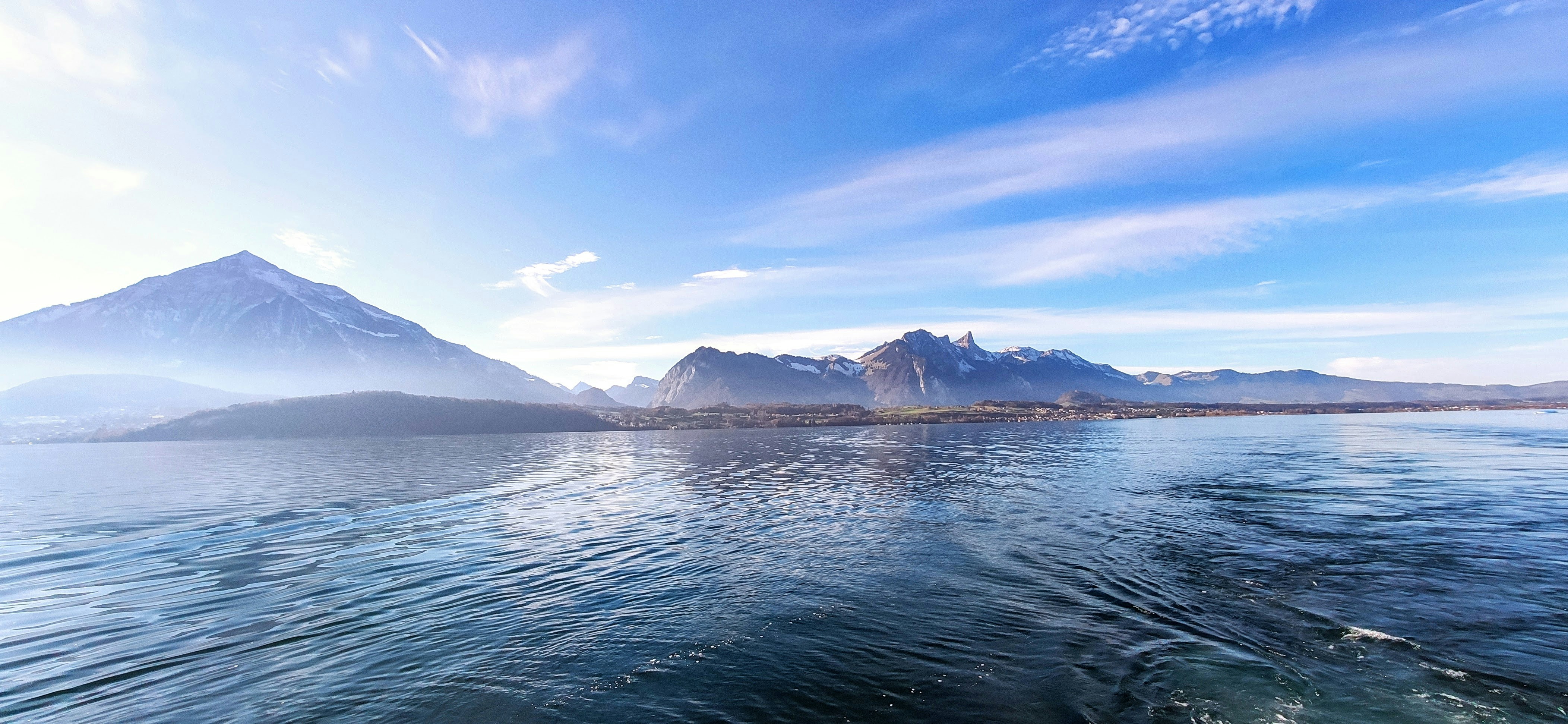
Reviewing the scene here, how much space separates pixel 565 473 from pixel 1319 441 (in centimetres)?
14410

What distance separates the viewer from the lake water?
47.2ft

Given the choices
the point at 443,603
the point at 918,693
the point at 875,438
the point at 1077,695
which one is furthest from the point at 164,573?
the point at 875,438

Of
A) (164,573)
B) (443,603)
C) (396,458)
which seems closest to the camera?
(443,603)

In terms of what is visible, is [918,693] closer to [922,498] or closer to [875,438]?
[922,498]

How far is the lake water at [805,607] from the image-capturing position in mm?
14383

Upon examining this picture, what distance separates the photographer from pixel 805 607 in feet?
70.5

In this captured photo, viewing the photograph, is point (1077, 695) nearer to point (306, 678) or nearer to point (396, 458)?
point (306, 678)

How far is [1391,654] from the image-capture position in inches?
632

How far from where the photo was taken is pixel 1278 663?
620 inches

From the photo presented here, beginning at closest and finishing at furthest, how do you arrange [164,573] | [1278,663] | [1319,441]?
[1278,663], [164,573], [1319,441]

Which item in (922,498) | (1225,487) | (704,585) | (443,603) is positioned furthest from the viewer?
(1225,487)

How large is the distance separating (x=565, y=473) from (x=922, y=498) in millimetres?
48617

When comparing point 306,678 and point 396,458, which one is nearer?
point 306,678

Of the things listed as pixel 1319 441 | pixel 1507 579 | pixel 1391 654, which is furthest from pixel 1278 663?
pixel 1319 441
